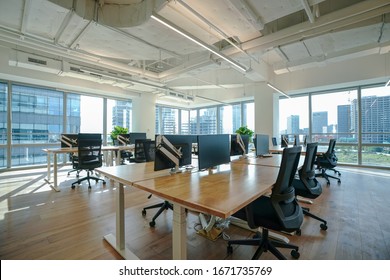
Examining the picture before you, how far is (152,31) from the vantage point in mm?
3480

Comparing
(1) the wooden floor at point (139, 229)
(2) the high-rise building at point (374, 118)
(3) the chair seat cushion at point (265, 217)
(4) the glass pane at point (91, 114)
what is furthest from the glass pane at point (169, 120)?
(3) the chair seat cushion at point (265, 217)

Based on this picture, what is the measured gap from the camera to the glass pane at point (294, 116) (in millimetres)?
7816

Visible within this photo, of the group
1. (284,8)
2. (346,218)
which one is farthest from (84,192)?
(284,8)

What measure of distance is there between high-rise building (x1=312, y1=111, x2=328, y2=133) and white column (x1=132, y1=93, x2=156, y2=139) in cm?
690

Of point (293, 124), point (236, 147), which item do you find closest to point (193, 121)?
point (293, 124)

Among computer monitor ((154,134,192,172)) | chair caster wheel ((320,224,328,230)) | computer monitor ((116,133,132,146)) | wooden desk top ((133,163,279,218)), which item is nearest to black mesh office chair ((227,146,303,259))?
wooden desk top ((133,163,279,218))

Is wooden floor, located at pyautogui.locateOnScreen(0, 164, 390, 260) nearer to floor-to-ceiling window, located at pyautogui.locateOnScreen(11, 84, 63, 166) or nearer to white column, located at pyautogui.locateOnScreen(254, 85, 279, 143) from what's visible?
floor-to-ceiling window, located at pyautogui.locateOnScreen(11, 84, 63, 166)

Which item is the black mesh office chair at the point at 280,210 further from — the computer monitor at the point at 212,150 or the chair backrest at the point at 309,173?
the chair backrest at the point at 309,173

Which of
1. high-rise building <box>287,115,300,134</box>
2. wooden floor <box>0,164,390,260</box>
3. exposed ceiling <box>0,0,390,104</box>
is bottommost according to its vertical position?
wooden floor <box>0,164,390,260</box>

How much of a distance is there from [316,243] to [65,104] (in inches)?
334

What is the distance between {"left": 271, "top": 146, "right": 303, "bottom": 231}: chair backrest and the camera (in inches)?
58.8

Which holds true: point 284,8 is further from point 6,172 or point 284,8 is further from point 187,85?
point 6,172
